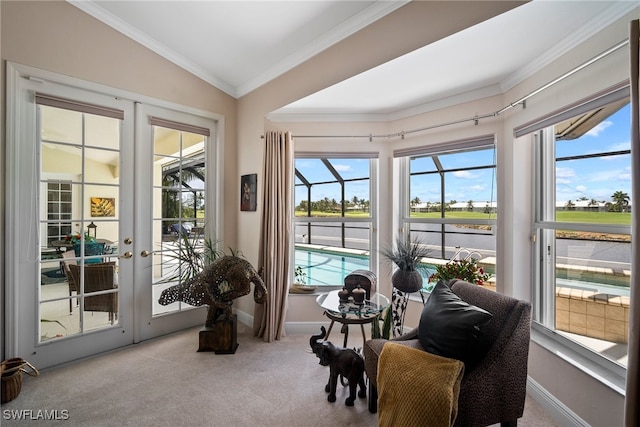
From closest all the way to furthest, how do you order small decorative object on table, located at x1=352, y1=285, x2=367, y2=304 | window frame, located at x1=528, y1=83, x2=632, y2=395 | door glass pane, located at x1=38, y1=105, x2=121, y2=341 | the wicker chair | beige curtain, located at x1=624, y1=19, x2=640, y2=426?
beige curtain, located at x1=624, y1=19, x2=640, y2=426
window frame, located at x1=528, y1=83, x2=632, y2=395
small decorative object on table, located at x1=352, y1=285, x2=367, y2=304
door glass pane, located at x1=38, y1=105, x2=121, y2=341
the wicker chair

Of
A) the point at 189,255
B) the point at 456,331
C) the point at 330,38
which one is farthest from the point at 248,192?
the point at 456,331

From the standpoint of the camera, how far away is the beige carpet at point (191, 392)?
172 cm

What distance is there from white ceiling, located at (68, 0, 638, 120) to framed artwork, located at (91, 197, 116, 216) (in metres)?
1.52

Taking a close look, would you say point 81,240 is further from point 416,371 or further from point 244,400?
point 416,371

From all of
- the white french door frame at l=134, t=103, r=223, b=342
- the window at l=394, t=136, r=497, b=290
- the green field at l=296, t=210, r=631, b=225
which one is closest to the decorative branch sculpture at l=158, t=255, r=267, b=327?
the white french door frame at l=134, t=103, r=223, b=342

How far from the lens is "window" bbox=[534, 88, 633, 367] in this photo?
160 centimetres

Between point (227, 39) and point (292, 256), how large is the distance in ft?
7.22

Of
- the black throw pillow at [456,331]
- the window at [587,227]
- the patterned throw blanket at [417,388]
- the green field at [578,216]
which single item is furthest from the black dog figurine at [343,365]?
the green field at [578,216]

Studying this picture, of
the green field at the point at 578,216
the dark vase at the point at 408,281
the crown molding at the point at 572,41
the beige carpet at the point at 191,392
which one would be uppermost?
the crown molding at the point at 572,41

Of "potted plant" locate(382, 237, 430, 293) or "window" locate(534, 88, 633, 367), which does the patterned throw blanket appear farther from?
"window" locate(534, 88, 633, 367)

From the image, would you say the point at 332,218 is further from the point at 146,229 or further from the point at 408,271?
the point at 146,229

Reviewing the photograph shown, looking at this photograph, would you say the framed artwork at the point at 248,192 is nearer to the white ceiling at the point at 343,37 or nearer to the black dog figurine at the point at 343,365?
the white ceiling at the point at 343,37

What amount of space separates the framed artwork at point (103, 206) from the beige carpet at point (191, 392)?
1247 millimetres

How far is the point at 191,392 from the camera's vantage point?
6.48 ft
